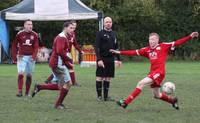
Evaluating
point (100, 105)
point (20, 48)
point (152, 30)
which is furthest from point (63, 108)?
point (152, 30)

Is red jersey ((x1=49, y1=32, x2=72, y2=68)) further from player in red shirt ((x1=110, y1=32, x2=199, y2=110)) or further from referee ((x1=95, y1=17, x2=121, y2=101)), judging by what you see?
referee ((x1=95, y1=17, x2=121, y2=101))

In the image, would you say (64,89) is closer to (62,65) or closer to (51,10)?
(62,65)

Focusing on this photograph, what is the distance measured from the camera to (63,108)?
1132cm

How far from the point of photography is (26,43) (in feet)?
45.3

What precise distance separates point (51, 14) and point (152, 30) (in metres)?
14.5

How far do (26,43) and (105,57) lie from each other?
6.47 feet

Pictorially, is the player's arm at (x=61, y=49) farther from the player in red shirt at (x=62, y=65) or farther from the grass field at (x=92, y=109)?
the grass field at (x=92, y=109)

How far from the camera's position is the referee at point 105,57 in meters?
13.1

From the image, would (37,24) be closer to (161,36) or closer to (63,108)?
(161,36)

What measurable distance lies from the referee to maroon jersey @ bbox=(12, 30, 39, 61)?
65.1 inches

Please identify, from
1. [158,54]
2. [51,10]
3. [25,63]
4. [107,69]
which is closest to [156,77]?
[158,54]

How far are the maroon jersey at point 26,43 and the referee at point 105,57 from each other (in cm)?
165

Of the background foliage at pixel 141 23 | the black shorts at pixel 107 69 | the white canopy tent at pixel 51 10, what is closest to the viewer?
the black shorts at pixel 107 69

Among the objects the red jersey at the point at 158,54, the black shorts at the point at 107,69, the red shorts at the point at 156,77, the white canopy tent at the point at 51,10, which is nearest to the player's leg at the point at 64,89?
the red jersey at the point at 158,54
